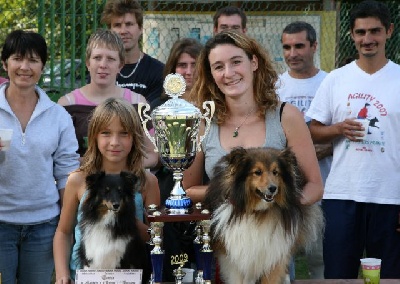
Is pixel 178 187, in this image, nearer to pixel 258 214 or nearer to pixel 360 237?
pixel 258 214

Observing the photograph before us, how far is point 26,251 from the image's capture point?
13.9 ft

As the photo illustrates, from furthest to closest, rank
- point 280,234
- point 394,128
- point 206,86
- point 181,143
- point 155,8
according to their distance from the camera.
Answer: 1. point 155,8
2. point 394,128
3. point 206,86
4. point 181,143
5. point 280,234

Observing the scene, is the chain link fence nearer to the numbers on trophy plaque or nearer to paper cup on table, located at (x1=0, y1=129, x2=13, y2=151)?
paper cup on table, located at (x1=0, y1=129, x2=13, y2=151)

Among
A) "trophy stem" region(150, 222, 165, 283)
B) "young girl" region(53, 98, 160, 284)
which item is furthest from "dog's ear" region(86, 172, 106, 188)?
"trophy stem" region(150, 222, 165, 283)

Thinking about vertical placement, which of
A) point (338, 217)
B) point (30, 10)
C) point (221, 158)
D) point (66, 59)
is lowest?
point (338, 217)

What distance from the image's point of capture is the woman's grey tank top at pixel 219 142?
363cm

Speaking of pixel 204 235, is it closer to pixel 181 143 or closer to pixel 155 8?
pixel 181 143

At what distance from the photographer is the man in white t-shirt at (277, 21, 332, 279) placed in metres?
5.62

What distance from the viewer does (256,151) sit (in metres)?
3.33

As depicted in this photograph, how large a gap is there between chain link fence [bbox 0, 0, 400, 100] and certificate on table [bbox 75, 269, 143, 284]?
3.75m

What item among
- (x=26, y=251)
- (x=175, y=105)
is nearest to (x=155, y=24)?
(x=26, y=251)

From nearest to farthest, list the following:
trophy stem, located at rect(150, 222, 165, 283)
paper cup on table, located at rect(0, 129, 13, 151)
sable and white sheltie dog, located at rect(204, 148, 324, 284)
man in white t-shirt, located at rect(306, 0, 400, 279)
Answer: sable and white sheltie dog, located at rect(204, 148, 324, 284)
trophy stem, located at rect(150, 222, 165, 283)
paper cup on table, located at rect(0, 129, 13, 151)
man in white t-shirt, located at rect(306, 0, 400, 279)

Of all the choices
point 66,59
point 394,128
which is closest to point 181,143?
point 394,128

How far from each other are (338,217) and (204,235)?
1.58 m
